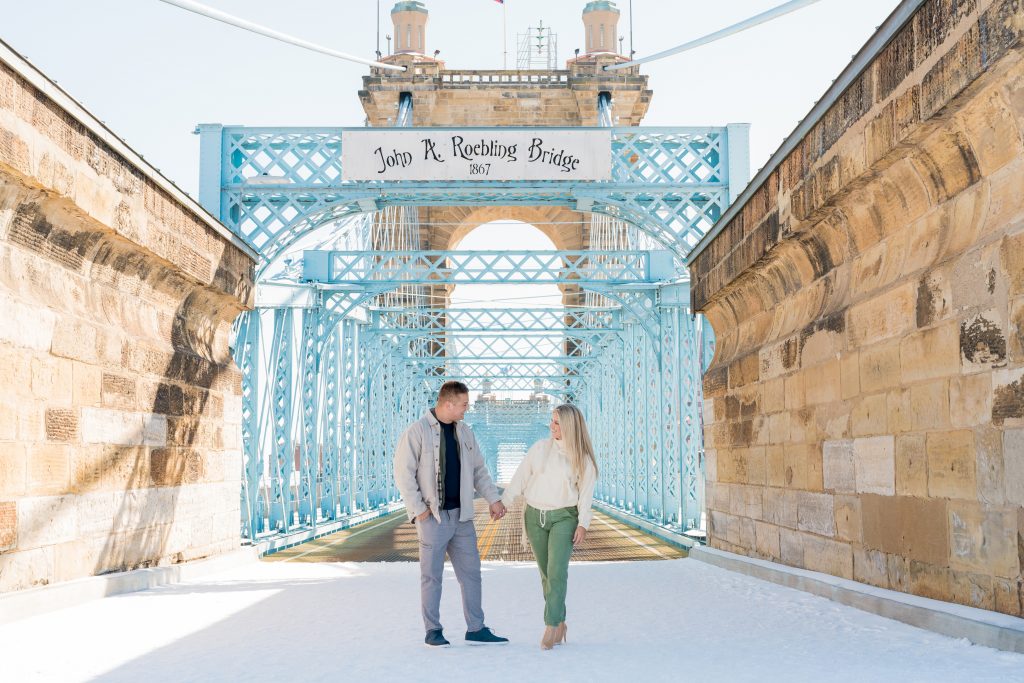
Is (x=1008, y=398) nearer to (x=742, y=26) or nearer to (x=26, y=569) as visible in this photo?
(x=26, y=569)

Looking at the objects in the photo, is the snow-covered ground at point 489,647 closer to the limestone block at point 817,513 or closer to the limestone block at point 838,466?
the limestone block at point 817,513

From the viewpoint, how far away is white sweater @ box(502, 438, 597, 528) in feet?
21.8

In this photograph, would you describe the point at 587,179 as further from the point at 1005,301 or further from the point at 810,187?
the point at 1005,301

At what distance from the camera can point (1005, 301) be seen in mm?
5676

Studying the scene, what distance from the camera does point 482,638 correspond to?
6570 mm

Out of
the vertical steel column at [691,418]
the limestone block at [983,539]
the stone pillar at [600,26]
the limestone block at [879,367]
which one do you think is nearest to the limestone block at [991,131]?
the limestone block at [879,367]

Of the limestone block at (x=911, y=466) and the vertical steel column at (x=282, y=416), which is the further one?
the vertical steel column at (x=282, y=416)

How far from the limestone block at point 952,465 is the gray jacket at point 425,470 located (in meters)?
2.39

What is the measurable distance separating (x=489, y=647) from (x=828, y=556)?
321 cm

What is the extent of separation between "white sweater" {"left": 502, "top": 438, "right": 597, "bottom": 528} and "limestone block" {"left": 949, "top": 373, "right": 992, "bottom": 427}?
1.95m

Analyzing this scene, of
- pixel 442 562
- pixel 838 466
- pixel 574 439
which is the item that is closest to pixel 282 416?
pixel 838 466

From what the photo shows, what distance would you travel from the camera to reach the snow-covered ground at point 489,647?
214 inches

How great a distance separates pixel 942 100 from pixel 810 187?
2495 mm

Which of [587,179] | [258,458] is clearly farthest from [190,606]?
[258,458]
